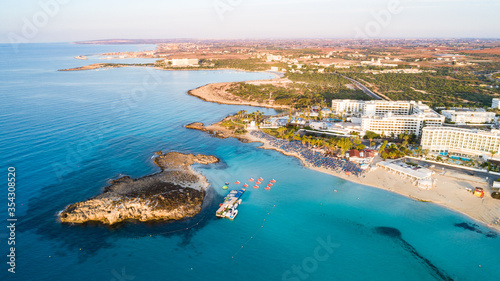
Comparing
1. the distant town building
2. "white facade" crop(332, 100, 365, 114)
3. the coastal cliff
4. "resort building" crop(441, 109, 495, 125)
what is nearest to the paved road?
"white facade" crop(332, 100, 365, 114)

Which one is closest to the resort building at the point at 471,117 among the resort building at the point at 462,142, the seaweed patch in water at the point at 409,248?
the resort building at the point at 462,142

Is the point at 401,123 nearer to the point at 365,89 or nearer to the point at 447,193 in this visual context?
the point at 447,193

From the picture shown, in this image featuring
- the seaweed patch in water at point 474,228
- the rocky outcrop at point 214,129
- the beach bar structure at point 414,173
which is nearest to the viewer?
the seaweed patch in water at point 474,228

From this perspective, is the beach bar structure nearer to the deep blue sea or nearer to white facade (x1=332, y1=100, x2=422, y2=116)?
the deep blue sea

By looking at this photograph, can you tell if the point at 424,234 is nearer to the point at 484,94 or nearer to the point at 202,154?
the point at 202,154

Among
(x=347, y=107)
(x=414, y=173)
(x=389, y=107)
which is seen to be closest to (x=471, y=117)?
(x=389, y=107)

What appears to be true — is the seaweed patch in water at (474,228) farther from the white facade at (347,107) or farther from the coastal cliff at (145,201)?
the white facade at (347,107)

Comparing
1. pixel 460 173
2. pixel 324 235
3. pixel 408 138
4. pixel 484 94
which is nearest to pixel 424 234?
pixel 324 235
